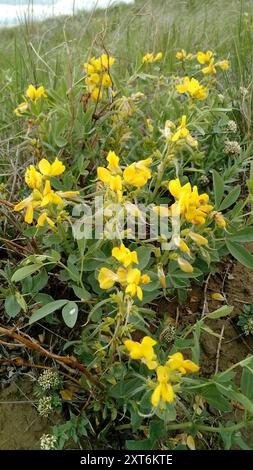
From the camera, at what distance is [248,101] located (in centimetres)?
205

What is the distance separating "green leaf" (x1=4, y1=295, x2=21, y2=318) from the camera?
3.98ft

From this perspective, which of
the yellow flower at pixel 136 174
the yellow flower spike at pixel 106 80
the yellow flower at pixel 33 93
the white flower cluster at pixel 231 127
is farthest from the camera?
the white flower cluster at pixel 231 127

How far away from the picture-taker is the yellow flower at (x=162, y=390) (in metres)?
0.87

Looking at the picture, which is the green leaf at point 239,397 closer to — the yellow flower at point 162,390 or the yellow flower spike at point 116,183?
the yellow flower at point 162,390

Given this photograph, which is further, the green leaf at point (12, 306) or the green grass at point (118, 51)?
the green grass at point (118, 51)

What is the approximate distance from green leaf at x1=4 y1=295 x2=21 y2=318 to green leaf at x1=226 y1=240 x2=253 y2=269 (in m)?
0.56

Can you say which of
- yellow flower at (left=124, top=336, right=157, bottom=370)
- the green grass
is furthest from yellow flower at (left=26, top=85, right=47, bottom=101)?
yellow flower at (left=124, top=336, right=157, bottom=370)

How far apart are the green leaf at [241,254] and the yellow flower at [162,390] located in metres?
0.44

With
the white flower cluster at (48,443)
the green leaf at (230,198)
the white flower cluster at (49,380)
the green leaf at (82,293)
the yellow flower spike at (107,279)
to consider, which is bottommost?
the white flower cluster at (48,443)

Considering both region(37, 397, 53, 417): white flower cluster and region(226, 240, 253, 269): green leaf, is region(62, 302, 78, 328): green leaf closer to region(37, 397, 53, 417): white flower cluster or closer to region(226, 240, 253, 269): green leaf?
region(37, 397, 53, 417): white flower cluster

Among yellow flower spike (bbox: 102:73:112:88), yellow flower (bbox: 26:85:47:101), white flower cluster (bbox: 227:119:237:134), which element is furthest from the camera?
white flower cluster (bbox: 227:119:237:134)

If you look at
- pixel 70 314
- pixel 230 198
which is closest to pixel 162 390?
pixel 70 314

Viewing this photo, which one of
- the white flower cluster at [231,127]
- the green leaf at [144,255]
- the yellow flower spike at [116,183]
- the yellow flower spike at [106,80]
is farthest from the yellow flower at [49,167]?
the white flower cluster at [231,127]

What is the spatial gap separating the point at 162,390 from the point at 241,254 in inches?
19.5
